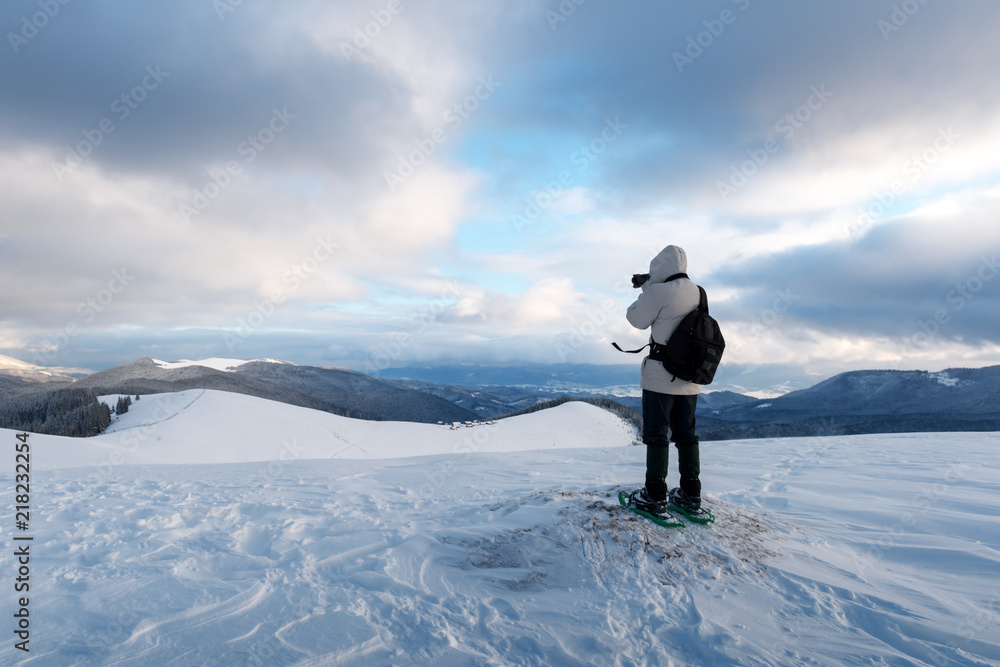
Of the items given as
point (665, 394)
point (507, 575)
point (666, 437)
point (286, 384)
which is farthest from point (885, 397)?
point (507, 575)

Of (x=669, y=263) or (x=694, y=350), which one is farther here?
(x=669, y=263)

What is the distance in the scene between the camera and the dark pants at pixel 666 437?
4.76 meters

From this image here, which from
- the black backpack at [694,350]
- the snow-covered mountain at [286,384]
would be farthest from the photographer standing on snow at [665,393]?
the snow-covered mountain at [286,384]

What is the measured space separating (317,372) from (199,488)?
521 feet

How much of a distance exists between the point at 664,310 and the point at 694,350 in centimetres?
50

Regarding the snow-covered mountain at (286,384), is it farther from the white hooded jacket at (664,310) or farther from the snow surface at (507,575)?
the white hooded jacket at (664,310)

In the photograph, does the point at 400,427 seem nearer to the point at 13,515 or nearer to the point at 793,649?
the point at 13,515

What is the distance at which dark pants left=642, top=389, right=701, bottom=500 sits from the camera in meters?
4.76

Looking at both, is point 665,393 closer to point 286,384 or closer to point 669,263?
point 669,263

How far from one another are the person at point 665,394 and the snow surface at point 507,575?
42 cm

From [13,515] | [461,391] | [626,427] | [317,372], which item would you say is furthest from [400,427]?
[461,391]

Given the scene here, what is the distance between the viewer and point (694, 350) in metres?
4.54

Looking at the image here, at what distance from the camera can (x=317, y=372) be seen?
156 meters

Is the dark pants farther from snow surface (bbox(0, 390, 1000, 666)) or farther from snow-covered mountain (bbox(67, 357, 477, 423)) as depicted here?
snow-covered mountain (bbox(67, 357, 477, 423))
